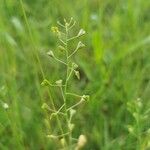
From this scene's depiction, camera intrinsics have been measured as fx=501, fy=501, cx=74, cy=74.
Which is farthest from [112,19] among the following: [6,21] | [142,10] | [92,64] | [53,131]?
[53,131]

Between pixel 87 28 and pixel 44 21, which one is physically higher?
pixel 44 21

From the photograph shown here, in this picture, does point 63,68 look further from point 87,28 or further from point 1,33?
point 1,33

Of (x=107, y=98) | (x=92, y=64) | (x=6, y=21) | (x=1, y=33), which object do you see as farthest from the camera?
(x=6, y=21)

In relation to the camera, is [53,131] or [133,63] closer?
[53,131]

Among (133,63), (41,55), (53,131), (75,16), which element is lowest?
(53,131)

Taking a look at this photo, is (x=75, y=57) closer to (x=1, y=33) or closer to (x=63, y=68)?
(x=63, y=68)

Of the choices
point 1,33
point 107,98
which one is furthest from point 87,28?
point 1,33

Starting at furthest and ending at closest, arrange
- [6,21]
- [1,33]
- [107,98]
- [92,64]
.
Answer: [6,21], [92,64], [107,98], [1,33]
